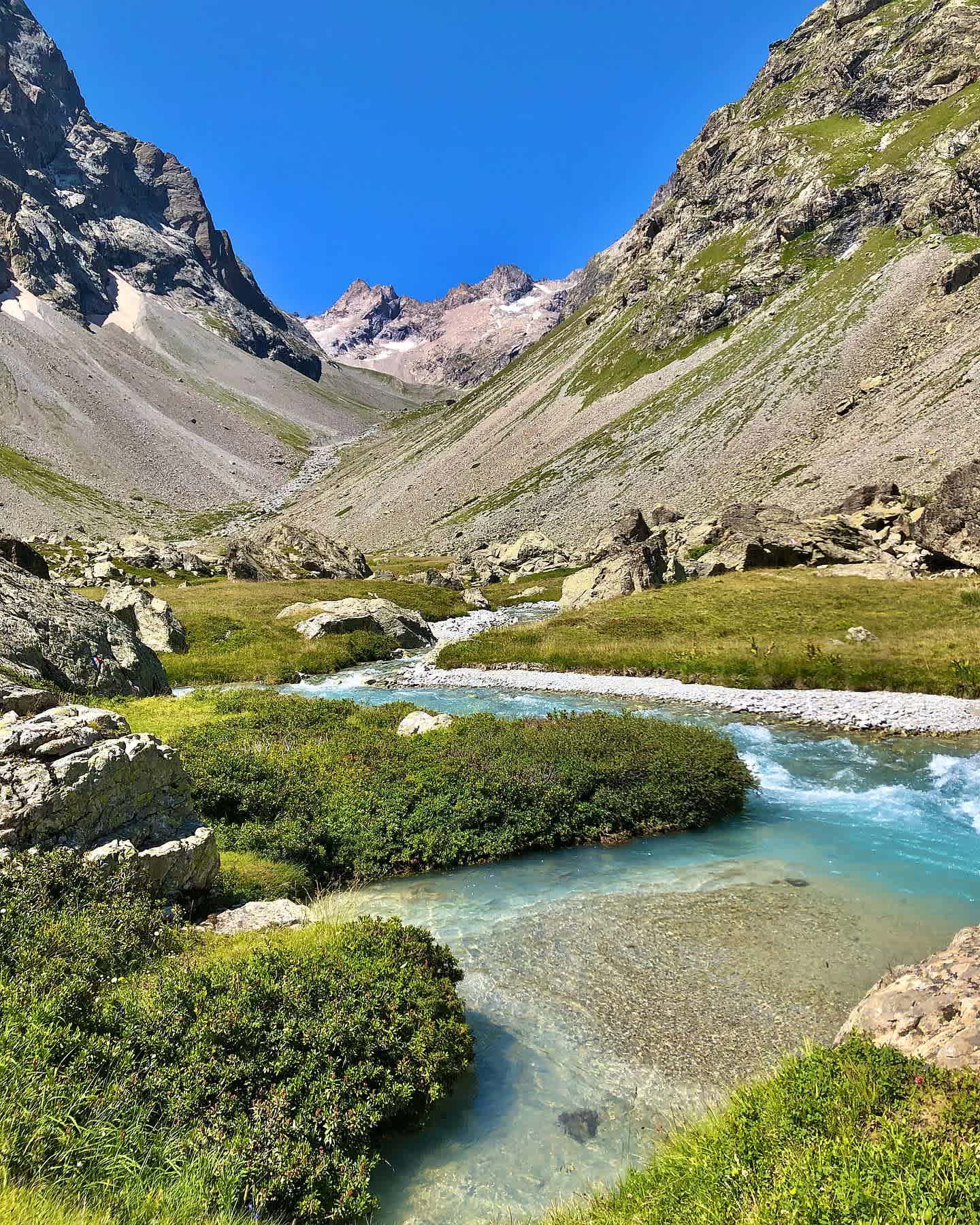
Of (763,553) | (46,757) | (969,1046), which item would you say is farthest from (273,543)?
(969,1046)

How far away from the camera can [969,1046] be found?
20.8 ft

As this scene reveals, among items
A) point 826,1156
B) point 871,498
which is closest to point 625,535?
point 871,498

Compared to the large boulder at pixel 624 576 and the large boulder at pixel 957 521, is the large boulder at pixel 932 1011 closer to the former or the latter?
the large boulder at pixel 624 576

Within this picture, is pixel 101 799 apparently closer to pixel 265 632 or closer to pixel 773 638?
pixel 773 638

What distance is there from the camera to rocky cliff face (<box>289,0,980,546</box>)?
103688mm

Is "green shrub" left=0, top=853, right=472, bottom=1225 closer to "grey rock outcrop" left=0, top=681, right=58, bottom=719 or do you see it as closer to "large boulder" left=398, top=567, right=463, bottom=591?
"grey rock outcrop" left=0, top=681, right=58, bottom=719

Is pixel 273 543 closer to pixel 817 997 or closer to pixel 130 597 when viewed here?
pixel 130 597

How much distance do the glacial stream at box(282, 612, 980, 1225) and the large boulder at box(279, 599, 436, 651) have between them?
116 ft

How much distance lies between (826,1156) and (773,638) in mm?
36000

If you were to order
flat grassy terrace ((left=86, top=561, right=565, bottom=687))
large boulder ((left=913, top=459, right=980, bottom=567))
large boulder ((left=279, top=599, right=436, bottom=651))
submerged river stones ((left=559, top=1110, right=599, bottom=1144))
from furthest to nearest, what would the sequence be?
1. large boulder ((left=913, top=459, right=980, bottom=567))
2. large boulder ((left=279, top=599, right=436, bottom=651))
3. flat grassy terrace ((left=86, top=561, right=565, bottom=687))
4. submerged river stones ((left=559, top=1110, right=599, bottom=1144))

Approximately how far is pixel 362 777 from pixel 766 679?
2329cm

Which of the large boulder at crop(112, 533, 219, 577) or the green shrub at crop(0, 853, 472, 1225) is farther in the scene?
the large boulder at crop(112, 533, 219, 577)

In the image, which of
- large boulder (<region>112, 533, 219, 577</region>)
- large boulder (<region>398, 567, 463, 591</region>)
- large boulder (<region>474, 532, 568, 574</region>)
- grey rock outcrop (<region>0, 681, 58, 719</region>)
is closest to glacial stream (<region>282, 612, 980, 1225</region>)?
grey rock outcrop (<region>0, 681, 58, 719</region>)

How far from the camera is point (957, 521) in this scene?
5591 centimetres
